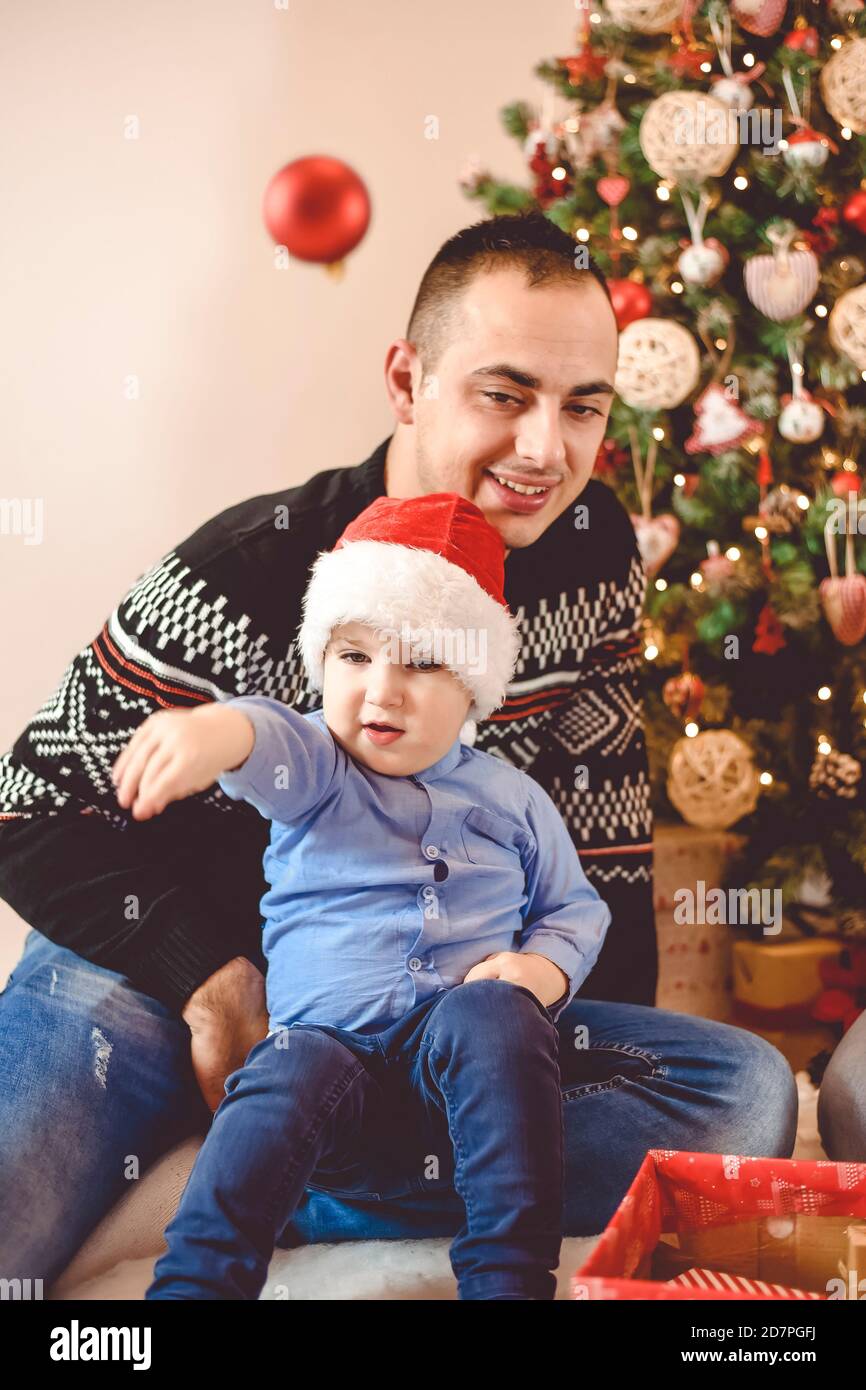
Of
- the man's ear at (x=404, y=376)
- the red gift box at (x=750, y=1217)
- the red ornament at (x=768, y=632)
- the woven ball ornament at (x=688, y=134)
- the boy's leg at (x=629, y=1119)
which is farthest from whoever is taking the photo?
the red ornament at (x=768, y=632)

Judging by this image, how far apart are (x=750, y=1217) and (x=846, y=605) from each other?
49.0 inches

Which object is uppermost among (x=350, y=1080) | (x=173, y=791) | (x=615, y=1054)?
(x=173, y=791)

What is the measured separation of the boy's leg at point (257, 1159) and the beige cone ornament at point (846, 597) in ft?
4.50

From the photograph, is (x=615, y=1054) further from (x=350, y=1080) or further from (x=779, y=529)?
(x=779, y=529)

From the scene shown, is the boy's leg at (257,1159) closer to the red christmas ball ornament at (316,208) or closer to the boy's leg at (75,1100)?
the boy's leg at (75,1100)

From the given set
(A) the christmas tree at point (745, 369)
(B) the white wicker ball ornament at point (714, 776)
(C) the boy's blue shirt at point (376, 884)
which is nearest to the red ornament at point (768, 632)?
(A) the christmas tree at point (745, 369)

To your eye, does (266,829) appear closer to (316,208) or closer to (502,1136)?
(502,1136)

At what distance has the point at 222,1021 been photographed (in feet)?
4.07

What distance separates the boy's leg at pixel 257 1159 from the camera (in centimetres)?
92

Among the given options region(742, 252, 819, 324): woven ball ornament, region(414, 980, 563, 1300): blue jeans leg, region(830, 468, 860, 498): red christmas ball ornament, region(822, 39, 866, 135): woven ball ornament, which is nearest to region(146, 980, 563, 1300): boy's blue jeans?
region(414, 980, 563, 1300): blue jeans leg

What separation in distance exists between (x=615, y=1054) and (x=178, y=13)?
1.72 meters
